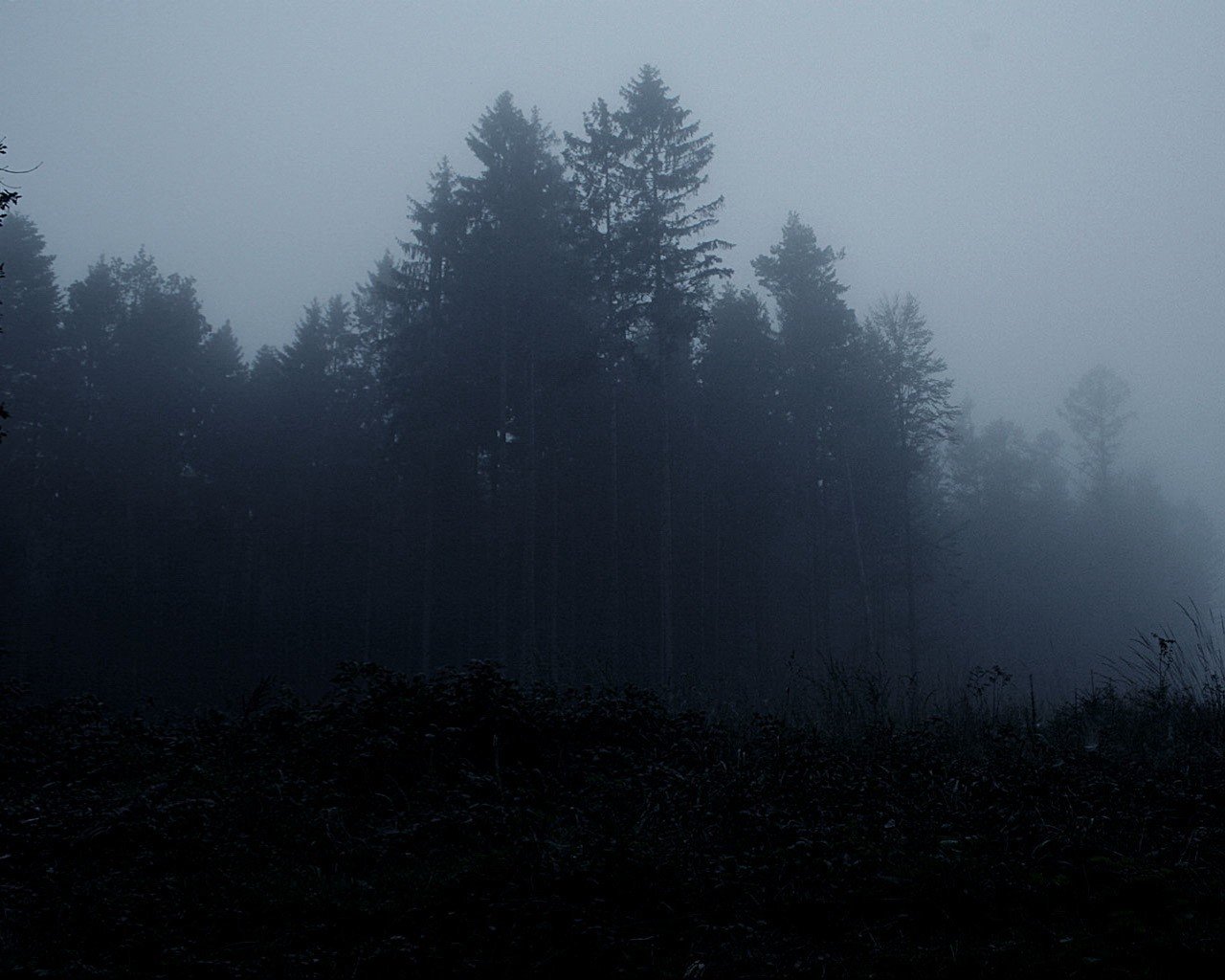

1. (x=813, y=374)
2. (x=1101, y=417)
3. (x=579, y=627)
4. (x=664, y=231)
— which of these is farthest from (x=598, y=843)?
(x=1101, y=417)

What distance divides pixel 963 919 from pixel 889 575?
35492mm

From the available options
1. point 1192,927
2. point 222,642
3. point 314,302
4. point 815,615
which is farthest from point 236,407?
point 1192,927

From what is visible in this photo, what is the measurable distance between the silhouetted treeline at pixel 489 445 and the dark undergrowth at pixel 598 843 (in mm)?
17690

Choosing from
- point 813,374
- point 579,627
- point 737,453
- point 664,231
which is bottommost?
point 579,627

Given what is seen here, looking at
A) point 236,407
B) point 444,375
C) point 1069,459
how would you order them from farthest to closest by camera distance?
point 1069,459, point 236,407, point 444,375

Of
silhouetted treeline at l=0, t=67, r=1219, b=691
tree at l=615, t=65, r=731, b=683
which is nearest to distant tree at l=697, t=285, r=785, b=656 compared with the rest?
silhouetted treeline at l=0, t=67, r=1219, b=691

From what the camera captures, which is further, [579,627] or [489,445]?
[579,627]

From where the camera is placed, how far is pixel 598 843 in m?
5.23

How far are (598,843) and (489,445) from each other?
25565 mm

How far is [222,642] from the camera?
3538 centimetres

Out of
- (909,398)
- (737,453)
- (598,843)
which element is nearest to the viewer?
(598,843)

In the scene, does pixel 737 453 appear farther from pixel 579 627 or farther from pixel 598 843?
pixel 598 843

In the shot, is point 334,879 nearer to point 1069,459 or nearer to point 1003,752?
point 1003,752

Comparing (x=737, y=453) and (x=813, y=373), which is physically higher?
(x=813, y=373)
